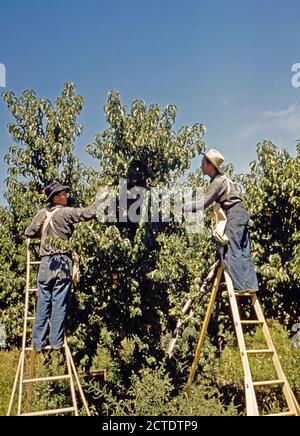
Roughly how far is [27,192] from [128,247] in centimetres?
207

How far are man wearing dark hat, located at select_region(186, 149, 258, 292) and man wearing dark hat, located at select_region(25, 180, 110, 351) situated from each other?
5.01 ft

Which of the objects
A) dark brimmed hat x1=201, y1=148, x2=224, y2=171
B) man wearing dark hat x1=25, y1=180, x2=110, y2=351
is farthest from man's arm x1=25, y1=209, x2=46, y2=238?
dark brimmed hat x1=201, y1=148, x2=224, y2=171

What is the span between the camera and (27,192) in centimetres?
655

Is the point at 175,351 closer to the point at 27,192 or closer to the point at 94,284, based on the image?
the point at 94,284

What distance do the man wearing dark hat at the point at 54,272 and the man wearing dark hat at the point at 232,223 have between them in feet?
5.01

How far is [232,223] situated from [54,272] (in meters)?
2.32

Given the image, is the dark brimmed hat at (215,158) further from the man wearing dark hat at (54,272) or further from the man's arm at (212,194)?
the man wearing dark hat at (54,272)

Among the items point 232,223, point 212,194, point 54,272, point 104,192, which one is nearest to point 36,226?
point 54,272

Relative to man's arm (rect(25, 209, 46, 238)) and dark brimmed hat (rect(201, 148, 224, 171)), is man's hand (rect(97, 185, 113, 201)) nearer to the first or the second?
man's arm (rect(25, 209, 46, 238))

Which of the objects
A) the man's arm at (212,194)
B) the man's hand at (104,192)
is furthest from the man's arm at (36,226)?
the man's arm at (212,194)

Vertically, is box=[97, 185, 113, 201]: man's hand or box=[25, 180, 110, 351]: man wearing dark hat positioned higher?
box=[97, 185, 113, 201]: man's hand

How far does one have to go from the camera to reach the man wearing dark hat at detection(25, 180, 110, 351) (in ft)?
15.8

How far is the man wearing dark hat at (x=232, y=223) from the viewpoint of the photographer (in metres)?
4.73
